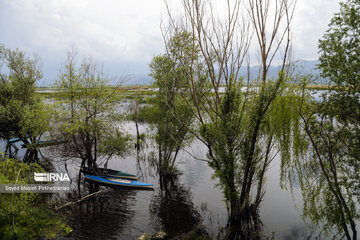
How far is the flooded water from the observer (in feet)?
57.5

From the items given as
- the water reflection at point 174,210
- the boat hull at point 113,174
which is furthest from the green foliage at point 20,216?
the boat hull at point 113,174

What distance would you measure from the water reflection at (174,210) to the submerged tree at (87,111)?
274 inches

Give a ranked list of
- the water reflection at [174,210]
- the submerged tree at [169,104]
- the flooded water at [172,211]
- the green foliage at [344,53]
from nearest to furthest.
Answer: the green foliage at [344,53]
the flooded water at [172,211]
the water reflection at [174,210]
the submerged tree at [169,104]

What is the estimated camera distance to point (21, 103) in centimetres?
3114

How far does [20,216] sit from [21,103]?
2011 cm

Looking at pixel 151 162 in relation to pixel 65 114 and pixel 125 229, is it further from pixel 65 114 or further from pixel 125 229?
pixel 125 229

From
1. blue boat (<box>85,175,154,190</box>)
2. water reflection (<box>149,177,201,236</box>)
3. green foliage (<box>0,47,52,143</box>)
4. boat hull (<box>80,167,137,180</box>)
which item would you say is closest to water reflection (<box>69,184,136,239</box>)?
blue boat (<box>85,175,154,190</box>)

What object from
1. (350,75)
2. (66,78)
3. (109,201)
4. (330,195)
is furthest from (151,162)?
(350,75)

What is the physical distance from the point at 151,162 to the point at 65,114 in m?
12.5

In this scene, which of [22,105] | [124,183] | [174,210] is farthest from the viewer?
[22,105]

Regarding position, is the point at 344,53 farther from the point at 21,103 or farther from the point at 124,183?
the point at 21,103

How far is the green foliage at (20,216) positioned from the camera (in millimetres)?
14094

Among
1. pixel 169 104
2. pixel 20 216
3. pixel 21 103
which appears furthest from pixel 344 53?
pixel 21 103

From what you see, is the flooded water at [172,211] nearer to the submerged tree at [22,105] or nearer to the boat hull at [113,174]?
the boat hull at [113,174]
